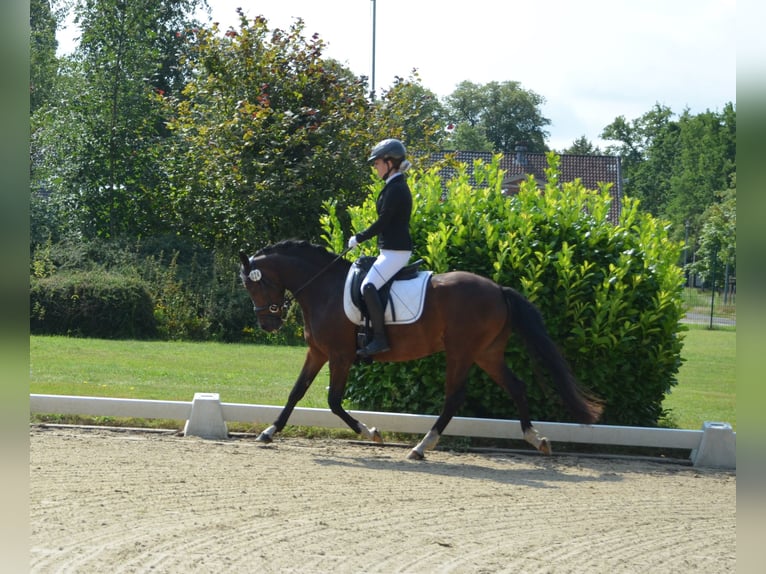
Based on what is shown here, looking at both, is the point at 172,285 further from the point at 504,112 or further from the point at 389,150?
the point at 504,112

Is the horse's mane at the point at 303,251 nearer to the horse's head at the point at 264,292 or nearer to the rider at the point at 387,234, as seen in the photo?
the horse's head at the point at 264,292

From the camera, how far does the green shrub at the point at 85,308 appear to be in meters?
20.5

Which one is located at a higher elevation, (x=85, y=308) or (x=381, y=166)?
(x=381, y=166)

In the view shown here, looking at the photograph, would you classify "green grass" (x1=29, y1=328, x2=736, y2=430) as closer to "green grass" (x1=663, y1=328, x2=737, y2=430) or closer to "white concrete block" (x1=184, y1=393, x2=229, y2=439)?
"green grass" (x1=663, y1=328, x2=737, y2=430)

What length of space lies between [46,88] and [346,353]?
3037 cm

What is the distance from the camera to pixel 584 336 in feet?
33.0

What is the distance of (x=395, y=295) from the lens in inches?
354

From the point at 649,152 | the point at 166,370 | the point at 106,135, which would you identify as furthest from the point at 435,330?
the point at 649,152

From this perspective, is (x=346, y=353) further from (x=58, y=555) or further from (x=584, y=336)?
(x=58, y=555)

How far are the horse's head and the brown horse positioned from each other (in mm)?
11

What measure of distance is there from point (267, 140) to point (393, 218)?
14.9 metres

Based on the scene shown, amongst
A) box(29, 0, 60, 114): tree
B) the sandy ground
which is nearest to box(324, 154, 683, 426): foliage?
the sandy ground
